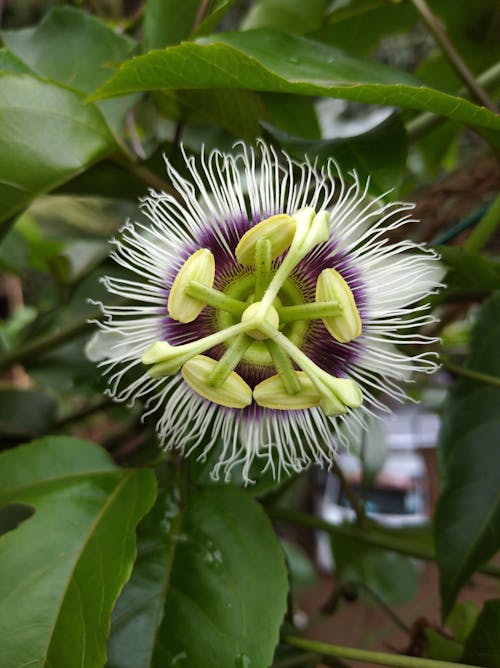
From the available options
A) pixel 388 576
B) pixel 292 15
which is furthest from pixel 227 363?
pixel 388 576

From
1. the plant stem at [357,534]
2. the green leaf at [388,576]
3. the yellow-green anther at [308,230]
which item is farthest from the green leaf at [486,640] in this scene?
the green leaf at [388,576]

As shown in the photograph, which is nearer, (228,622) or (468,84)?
(228,622)

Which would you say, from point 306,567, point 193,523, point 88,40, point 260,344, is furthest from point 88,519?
point 306,567

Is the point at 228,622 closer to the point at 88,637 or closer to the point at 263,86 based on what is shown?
the point at 88,637

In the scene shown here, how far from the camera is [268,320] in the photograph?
455 millimetres

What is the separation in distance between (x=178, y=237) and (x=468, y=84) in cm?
32

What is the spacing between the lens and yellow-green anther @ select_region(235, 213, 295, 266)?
465 millimetres

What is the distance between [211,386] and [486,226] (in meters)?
0.36

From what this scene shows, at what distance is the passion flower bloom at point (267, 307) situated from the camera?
1.53ft

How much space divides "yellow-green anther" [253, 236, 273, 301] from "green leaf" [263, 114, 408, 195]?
0.10m

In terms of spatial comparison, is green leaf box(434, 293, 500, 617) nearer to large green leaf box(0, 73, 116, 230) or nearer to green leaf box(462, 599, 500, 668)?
green leaf box(462, 599, 500, 668)

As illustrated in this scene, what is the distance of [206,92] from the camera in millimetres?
609

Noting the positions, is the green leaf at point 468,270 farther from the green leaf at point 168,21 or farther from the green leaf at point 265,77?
the green leaf at point 168,21

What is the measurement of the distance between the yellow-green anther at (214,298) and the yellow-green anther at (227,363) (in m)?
0.03
